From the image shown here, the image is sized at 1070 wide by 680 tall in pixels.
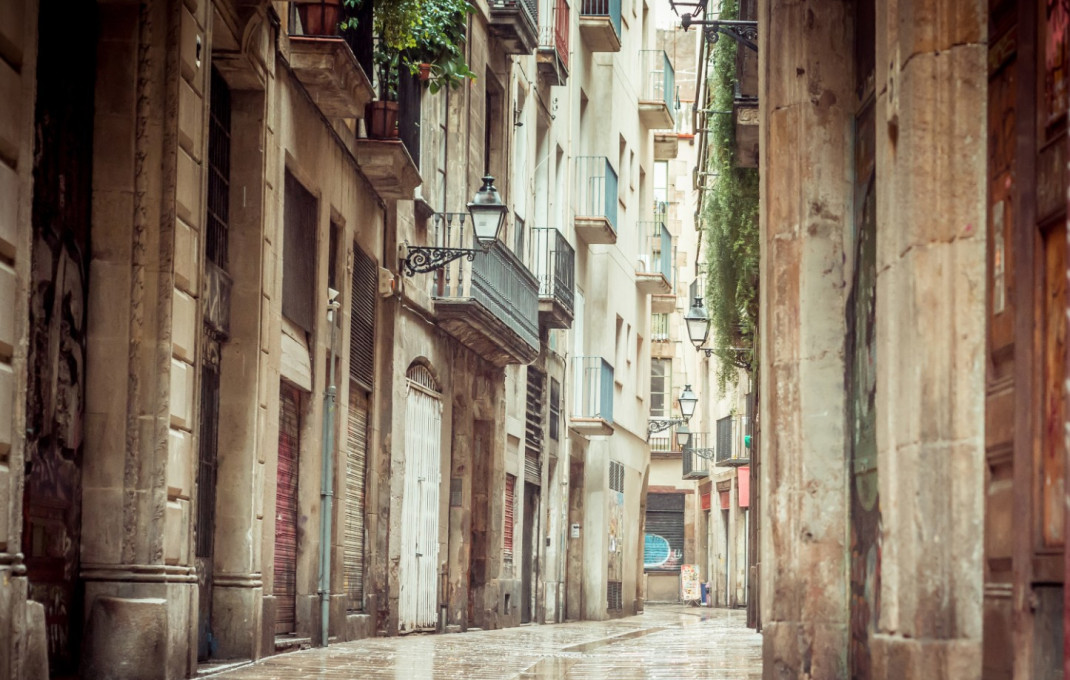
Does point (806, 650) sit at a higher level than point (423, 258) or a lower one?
lower

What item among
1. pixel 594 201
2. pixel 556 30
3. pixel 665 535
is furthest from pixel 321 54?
pixel 665 535

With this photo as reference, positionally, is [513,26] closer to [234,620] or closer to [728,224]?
[728,224]

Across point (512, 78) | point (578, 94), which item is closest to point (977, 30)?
point (512, 78)

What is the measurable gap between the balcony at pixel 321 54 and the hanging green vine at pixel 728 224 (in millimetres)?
5192

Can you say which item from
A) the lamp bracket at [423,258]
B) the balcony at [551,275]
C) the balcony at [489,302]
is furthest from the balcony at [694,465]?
the lamp bracket at [423,258]

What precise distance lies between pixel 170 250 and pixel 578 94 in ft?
68.2

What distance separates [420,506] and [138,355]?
33.9ft

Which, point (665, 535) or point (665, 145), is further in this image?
point (665, 535)

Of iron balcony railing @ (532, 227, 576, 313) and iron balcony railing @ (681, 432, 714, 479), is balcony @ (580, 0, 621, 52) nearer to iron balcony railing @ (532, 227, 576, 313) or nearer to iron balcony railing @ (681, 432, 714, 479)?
iron balcony railing @ (532, 227, 576, 313)

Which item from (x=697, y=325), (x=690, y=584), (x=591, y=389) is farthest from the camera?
(x=690, y=584)

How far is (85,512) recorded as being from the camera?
34.1 ft

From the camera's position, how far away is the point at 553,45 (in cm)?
2714

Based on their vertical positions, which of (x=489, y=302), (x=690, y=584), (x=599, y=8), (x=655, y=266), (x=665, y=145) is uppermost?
(x=599, y=8)

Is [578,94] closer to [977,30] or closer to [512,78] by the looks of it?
[512,78]
